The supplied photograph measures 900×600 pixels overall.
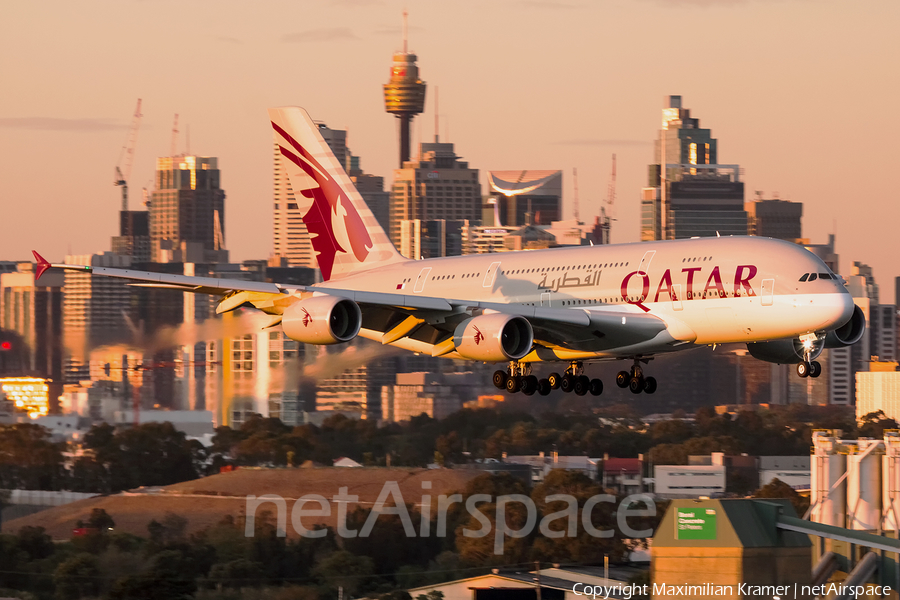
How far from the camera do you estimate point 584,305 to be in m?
54.0

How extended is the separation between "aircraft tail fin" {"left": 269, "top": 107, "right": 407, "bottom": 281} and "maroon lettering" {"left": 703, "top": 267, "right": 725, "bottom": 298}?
1721cm

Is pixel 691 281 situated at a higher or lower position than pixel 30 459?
higher

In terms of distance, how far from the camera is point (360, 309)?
179ft

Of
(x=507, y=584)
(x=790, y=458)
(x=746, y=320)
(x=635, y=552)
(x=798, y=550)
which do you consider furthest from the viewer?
(x=790, y=458)

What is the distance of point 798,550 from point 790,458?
6937cm

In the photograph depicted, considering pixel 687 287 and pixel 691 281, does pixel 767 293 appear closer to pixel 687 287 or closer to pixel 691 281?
pixel 691 281

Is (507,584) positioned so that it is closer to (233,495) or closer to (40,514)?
(233,495)

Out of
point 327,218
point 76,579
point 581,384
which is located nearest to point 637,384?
point 581,384

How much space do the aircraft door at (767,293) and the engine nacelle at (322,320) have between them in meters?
13.9

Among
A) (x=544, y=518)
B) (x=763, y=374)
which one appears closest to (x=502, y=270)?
(x=544, y=518)

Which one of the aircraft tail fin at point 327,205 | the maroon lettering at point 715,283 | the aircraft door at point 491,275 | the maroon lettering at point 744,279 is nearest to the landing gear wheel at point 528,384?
the aircraft door at point 491,275

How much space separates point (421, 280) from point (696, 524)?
1463 centimetres

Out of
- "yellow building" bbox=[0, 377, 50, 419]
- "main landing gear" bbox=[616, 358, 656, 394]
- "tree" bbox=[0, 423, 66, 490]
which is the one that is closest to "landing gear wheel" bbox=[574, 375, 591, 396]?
"main landing gear" bbox=[616, 358, 656, 394]

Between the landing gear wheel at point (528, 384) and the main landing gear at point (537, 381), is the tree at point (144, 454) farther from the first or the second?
the landing gear wheel at point (528, 384)
